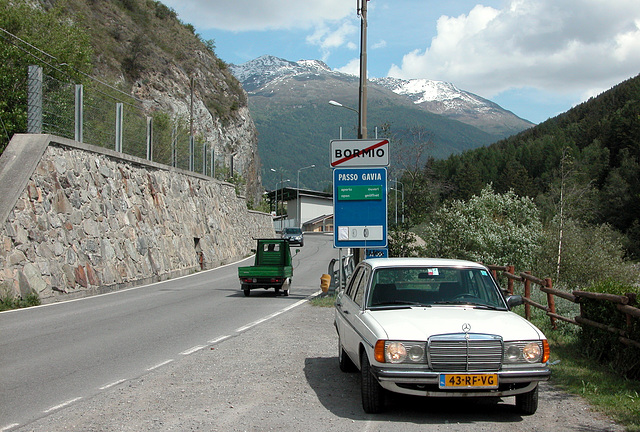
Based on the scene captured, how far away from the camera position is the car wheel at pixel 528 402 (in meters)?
6.03

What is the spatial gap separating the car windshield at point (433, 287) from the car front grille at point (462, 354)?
1.12 meters

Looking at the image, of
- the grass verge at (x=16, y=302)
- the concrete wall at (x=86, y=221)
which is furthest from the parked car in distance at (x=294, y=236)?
the grass verge at (x=16, y=302)

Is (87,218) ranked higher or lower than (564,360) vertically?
higher

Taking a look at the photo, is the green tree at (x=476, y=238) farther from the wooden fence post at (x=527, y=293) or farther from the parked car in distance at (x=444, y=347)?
the parked car in distance at (x=444, y=347)

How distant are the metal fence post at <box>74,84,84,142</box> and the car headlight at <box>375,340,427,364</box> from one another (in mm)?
19195

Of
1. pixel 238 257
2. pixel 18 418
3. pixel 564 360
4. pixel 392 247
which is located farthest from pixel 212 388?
pixel 238 257

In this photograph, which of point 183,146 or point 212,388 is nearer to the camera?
point 212,388

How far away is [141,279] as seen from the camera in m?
25.1

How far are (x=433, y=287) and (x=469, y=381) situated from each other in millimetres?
1569

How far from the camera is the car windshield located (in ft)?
22.5

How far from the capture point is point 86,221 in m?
21.7

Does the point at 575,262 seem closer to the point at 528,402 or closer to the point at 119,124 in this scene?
the point at 119,124

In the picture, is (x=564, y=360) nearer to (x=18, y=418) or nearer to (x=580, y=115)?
(x=18, y=418)

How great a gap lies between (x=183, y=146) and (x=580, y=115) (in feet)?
358
